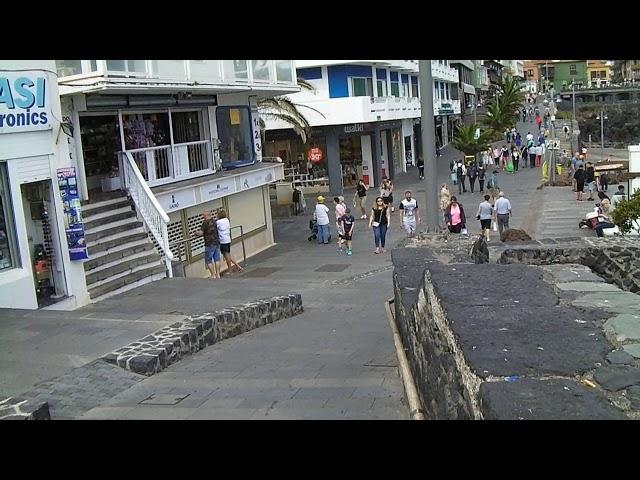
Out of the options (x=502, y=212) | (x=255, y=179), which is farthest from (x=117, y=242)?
(x=502, y=212)

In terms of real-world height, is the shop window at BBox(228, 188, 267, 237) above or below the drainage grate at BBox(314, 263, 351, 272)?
above

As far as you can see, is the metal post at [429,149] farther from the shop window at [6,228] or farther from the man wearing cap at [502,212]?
the man wearing cap at [502,212]

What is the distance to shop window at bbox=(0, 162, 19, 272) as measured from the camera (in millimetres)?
11375

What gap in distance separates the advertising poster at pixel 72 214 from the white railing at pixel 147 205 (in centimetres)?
237

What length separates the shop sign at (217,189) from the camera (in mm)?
17719

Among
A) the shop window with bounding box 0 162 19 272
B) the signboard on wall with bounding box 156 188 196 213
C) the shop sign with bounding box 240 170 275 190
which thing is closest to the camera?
the shop window with bounding box 0 162 19 272

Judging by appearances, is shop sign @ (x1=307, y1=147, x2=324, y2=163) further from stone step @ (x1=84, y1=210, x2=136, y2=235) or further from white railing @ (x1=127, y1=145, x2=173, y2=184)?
stone step @ (x1=84, y1=210, x2=136, y2=235)

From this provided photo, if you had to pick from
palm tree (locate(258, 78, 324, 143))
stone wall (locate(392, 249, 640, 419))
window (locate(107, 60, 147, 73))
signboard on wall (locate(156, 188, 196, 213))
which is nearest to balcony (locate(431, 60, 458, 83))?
palm tree (locate(258, 78, 324, 143))

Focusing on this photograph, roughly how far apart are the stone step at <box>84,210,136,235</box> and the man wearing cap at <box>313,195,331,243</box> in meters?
6.64

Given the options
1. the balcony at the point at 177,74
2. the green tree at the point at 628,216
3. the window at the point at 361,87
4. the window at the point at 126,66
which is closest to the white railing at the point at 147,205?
the balcony at the point at 177,74

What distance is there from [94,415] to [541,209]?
70.3 ft

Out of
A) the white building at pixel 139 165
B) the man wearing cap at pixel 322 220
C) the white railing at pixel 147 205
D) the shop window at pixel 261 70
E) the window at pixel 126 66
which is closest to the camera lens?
the white building at pixel 139 165

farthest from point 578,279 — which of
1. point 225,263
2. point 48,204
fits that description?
point 225,263
